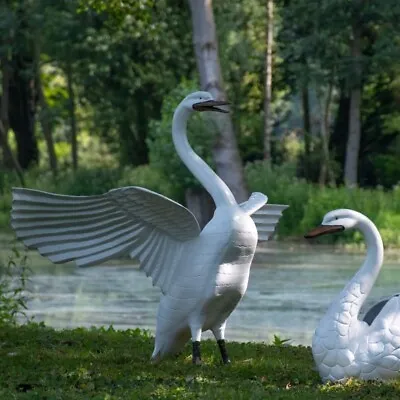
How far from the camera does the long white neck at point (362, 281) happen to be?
8.55 meters

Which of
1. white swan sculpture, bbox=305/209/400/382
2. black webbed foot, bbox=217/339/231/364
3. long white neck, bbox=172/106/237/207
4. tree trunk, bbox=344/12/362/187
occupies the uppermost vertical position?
long white neck, bbox=172/106/237/207

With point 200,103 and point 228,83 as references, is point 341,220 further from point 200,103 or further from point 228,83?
point 228,83

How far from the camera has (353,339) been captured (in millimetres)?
8359

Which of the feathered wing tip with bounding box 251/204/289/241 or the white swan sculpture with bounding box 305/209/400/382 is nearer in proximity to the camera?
the white swan sculpture with bounding box 305/209/400/382

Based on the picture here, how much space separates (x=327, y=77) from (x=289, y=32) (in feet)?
7.44

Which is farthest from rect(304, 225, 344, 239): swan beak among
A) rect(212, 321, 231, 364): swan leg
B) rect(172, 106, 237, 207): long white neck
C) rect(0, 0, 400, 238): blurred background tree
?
rect(0, 0, 400, 238): blurred background tree

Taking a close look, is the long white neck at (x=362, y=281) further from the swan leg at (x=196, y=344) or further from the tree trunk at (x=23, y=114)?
the tree trunk at (x=23, y=114)

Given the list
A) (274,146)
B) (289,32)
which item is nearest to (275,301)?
(289,32)

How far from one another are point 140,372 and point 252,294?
860cm

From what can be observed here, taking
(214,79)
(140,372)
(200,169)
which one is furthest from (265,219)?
(214,79)

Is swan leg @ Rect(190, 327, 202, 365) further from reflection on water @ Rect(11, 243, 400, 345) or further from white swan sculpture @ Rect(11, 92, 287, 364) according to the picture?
reflection on water @ Rect(11, 243, 400, 345)

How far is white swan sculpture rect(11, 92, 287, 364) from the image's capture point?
29.8 ft

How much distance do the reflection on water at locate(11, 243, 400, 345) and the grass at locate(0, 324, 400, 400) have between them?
8.03ft

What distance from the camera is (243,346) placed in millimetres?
10758
